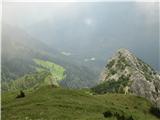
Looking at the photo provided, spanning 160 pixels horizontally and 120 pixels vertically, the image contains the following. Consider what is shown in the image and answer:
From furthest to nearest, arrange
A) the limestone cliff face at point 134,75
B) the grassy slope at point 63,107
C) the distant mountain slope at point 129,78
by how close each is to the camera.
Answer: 1. the distant mountain slope at point 129,78
2. the limestone cliff face at point 134,75
3. the grassy slope at point 63,107

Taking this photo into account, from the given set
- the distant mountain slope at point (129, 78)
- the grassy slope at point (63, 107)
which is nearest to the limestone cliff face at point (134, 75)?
the distant mountain slope at point (129, 78)

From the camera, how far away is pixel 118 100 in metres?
97.3

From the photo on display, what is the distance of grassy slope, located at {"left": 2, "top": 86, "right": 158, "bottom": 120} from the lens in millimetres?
66700

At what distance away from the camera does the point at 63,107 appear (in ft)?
242

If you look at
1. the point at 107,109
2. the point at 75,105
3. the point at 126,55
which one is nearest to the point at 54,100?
the point at 75,105

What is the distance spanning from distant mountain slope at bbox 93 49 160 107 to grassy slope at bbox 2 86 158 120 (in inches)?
1525

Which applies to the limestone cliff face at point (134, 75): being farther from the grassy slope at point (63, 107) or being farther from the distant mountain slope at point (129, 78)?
the grassy slope at point (63, 107)

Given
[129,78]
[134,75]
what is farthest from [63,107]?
[129,78]

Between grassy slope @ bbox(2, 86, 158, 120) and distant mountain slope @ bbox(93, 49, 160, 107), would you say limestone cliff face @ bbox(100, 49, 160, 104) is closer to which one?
distant mountain slope @ bbox(93, 49, 160, 107)

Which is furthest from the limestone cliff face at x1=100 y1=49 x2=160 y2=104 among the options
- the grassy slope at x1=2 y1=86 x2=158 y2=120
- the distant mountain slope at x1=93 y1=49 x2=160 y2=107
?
the grassy slope at x1=2 y1=86 x2=158 y2=120

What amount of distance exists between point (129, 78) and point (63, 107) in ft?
274

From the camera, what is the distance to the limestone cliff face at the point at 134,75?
13850cm

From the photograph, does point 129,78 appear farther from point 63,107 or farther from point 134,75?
point 63,107

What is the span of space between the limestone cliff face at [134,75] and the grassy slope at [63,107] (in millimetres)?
38432
